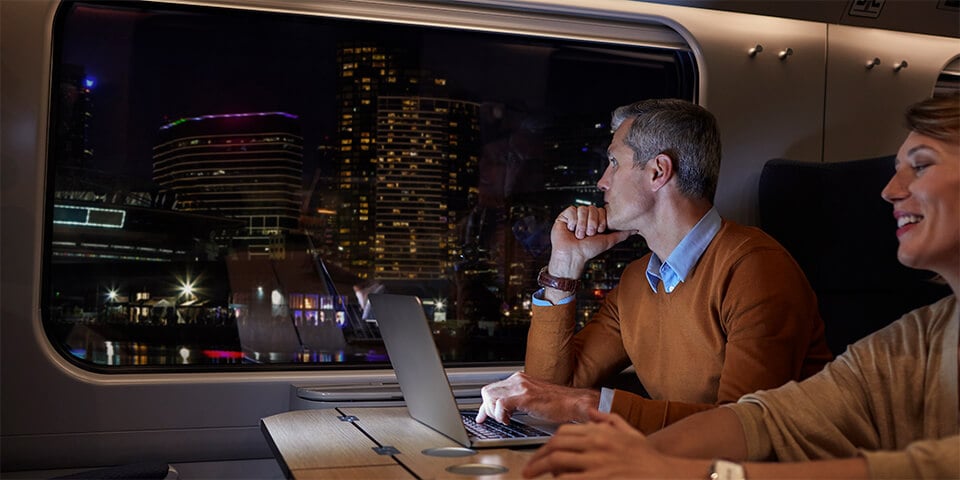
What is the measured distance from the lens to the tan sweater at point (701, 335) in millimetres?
1958

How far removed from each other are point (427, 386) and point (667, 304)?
2.48 feet

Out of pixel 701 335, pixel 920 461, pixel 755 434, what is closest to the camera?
pixel 920 461

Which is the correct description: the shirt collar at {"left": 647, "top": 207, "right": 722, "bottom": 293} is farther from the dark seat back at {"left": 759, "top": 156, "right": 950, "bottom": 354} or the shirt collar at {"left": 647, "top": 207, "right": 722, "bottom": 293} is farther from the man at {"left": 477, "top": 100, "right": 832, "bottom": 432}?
the dark seat back at {"left": 759, "top": 156, "right": 950, "bottom": 354}

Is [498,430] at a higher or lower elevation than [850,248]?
lower

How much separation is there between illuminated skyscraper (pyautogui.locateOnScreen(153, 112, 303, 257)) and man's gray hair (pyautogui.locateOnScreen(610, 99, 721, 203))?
44.9 inches

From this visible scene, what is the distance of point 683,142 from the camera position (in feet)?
7.69

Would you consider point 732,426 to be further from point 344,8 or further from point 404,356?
point 344,8

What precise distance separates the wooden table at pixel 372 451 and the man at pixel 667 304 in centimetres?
24

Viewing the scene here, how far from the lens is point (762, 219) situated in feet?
10.1

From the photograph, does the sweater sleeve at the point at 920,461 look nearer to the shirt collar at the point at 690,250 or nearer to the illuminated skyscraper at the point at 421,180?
the shirt collar at the point at 690,250

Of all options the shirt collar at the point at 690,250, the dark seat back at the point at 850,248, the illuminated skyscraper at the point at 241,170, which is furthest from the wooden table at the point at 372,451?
the dark seat back at the point at 850,248

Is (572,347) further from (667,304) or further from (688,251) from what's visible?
(688,251)

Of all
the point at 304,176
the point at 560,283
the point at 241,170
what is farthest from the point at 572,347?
the point at 241,170

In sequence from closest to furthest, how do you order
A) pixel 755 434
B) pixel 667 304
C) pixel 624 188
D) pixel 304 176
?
1. pixel 755 434
2. pixel 667 304
3. pixel 624 188
4. pixel 304 176
